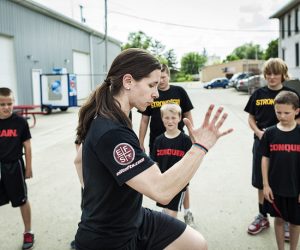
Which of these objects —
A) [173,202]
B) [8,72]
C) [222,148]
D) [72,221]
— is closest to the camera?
[173,202]

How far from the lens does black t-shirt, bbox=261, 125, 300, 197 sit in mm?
3396

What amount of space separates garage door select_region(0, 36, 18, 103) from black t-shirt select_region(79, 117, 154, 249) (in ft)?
58.8

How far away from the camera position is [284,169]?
11.3 ft

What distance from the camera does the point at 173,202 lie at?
12.8 ft

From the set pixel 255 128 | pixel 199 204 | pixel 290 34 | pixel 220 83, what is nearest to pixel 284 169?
pixel 255 128

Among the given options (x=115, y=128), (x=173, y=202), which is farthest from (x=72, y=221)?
(x=115, y=128)

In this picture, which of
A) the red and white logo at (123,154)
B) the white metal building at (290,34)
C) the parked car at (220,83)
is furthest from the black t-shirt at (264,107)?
the parked car at (220,83)

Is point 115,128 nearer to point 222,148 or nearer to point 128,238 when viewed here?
point 128,238

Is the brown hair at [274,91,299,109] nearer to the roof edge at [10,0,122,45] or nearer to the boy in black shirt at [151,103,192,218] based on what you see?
the boy in black shirt at [151,103,192,218]

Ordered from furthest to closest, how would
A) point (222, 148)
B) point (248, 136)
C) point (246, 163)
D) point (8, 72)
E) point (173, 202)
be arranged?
point (8, 72), point (248, 136), point (222, 148), point (246, 163), point (173, 202)

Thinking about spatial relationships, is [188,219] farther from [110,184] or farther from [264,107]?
[110,184]

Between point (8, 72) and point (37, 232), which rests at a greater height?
point (8, 72)

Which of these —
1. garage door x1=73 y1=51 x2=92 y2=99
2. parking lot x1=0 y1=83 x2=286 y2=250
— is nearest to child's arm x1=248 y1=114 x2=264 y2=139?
parking lot x1=0 y1=83 x2=286 y2=250

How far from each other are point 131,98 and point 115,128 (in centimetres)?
26
